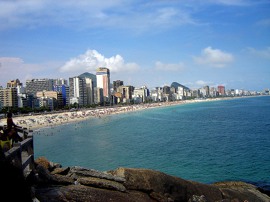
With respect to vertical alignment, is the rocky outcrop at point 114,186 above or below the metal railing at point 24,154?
below

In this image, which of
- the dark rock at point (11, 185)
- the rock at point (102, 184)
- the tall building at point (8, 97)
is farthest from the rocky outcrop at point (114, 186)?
the tall building at point (8, 97)

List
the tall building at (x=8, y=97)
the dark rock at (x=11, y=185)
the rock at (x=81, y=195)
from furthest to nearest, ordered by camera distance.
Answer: the tall building at (x=8, y=97), the rock at (x=81, y=195), the dark rock at (x=11, y=185)

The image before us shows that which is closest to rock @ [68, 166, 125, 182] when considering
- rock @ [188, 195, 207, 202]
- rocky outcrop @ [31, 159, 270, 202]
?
rocky outcrop @ [31, 159, 270, 202]

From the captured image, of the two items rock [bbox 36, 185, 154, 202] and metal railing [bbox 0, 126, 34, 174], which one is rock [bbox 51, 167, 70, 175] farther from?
rock [bbox 36, 185, 154, 202]

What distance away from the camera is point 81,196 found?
7805 millimetres

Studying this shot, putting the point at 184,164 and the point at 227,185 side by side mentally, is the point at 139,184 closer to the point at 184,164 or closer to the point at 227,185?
the point at 227,185

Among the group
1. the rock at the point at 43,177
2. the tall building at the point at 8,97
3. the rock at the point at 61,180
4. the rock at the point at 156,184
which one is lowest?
the rock at the point at 156,184

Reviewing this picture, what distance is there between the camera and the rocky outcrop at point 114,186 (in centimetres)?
786

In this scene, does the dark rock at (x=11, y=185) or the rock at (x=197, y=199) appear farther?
the rock at (x=197, y=199)

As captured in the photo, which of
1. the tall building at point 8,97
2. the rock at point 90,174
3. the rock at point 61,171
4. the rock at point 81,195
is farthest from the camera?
the tall building at point 8,97

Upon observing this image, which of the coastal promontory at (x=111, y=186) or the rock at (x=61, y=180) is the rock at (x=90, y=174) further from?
the rock at (x=61, y=180)

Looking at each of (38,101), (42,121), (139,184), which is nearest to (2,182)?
(139,184)

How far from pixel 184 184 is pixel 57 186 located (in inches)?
187

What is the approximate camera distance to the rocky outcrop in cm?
786
